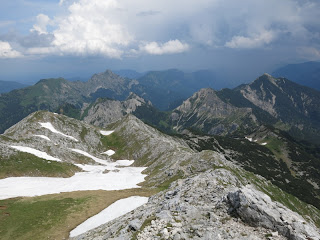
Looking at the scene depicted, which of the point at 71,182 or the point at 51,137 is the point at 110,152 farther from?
the point at 71,182

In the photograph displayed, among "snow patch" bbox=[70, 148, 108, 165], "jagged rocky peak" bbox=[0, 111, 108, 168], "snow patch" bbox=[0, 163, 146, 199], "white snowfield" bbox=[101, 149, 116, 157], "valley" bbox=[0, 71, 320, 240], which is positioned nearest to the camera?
"valley" bbox=[0, 71, 320, 240]

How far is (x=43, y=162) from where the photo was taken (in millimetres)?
102188

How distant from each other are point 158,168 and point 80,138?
8344 cm

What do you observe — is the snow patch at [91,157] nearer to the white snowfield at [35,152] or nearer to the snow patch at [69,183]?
the white snowfield at [35,152]

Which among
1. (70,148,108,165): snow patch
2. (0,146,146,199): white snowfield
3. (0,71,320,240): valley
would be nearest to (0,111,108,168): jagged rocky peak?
(0,71,320,240): valley

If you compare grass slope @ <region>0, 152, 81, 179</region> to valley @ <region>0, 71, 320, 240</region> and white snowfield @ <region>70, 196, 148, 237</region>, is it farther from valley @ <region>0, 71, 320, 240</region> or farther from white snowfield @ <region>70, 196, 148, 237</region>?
white snowfield @ <region>70, 196, 148, 237</region>

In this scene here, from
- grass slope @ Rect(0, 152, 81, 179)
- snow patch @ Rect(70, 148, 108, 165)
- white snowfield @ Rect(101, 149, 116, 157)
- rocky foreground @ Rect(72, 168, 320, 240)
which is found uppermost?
rocky foreground @ Rect(72, 168, 320, 240)

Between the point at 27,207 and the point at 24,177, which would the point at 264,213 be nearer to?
the point at 27,207

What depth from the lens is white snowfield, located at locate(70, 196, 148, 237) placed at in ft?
155

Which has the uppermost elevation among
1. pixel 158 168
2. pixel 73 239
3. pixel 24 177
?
pixel 73 239

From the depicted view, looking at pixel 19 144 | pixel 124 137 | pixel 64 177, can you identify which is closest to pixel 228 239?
pixel 64 177

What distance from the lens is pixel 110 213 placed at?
182ft

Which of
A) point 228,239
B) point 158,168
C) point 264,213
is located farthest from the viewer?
point 158,168

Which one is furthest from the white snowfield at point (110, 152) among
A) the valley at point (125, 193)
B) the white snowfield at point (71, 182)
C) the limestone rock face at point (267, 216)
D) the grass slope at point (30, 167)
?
the limestone rock face at point (267, 216)
